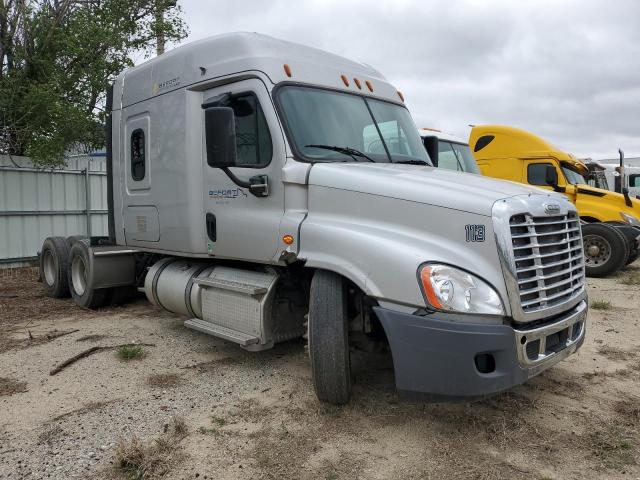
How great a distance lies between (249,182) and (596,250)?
847 centimetres

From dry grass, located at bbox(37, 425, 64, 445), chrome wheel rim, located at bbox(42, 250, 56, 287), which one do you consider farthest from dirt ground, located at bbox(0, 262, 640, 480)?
chrome wheel rim, located at bbox(42, 250, 56, 287)

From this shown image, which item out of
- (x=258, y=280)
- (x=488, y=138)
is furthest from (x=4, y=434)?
(x=488, y=138)

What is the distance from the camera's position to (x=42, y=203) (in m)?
12.1

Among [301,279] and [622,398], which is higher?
[301,279]

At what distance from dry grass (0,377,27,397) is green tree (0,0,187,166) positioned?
253 inches

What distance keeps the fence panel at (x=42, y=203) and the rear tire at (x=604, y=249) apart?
36.1 feet

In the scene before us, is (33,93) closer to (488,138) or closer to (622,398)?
(488,138)

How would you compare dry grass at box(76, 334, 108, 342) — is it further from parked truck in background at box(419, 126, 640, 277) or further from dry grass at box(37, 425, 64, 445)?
parked truck in background at box(419, 126, 640, 277)

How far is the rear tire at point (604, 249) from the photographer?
10203mm

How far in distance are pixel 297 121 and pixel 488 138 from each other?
8.49 metres

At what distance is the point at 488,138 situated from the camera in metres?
11.9

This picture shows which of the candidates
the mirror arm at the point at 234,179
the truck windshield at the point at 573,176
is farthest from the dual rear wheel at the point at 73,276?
the truck windshield at the point at 573,176

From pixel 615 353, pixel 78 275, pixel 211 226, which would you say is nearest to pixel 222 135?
pixel 211 226

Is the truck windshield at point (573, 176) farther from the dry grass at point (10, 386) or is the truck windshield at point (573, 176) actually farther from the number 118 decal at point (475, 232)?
the dry grass at point (10, 386)
